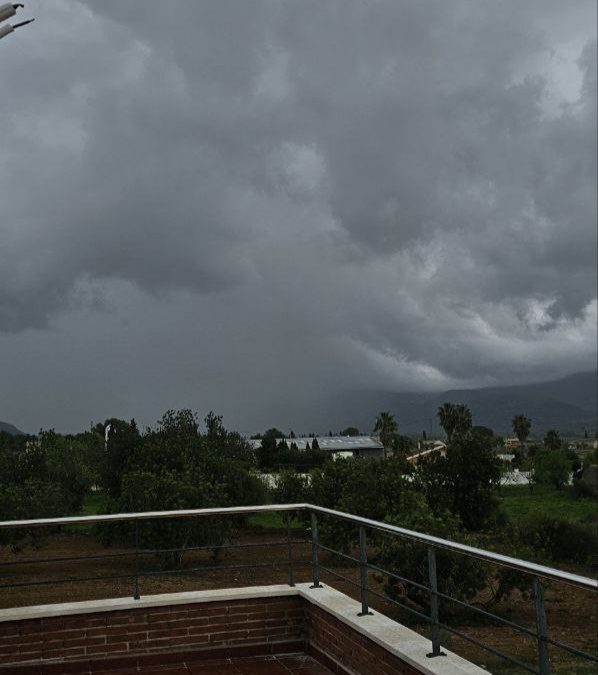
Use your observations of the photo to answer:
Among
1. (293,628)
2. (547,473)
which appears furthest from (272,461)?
(293,628)

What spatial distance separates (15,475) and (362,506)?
1299 cm

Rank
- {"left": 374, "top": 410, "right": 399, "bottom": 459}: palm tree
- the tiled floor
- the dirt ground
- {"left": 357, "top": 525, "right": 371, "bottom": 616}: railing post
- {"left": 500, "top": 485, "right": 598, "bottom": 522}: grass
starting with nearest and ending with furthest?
{"left": 357, "top": 525, "right": 371, "bottom": 616}: railing post < the tiled floor < the dirt ground < {"left": 500, "top": 485, "right": 598, "bottom": 522}: grass < {"left": 374, "top": 410, "right": 399, "bottom": 459}: palm tree

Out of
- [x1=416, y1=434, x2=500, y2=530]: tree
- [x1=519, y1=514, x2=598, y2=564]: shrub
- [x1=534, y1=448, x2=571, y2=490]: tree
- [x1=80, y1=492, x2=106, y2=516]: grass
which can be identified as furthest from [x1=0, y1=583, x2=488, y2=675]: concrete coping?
[x1=534, y1=448, x2=571, y2=490]: tree

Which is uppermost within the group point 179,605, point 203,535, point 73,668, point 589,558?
point 179,605

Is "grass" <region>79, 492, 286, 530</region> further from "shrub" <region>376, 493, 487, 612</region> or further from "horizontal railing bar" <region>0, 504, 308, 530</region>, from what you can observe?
"horizontal railing bar" <region>0, 504, 308, 530</region>

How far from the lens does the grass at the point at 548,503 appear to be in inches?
1556

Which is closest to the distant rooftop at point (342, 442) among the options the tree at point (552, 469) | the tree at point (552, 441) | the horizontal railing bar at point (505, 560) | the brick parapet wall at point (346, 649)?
the tree at point (552, 441)

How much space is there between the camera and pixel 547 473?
53250 millimetres

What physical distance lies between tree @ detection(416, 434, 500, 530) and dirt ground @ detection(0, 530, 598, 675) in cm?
730

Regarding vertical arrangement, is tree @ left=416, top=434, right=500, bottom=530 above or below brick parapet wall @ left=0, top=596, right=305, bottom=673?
below

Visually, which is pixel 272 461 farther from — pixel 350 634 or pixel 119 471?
pixel 350 634

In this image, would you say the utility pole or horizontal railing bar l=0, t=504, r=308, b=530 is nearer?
horizontal railing bar l=0, t=504, r=308, b=530

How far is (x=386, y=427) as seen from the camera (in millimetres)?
76062

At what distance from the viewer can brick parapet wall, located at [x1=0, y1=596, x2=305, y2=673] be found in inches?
196
